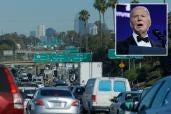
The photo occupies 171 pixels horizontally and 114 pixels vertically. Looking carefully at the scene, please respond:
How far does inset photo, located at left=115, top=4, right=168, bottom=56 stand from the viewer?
41562 millimetres

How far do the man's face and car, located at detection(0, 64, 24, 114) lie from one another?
29.4 m

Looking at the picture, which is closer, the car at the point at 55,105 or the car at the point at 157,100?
the car at the point at 157,100

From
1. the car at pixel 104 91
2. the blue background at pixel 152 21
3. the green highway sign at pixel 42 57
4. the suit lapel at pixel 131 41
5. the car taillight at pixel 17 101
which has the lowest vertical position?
the green highway sign at pixel 42 57

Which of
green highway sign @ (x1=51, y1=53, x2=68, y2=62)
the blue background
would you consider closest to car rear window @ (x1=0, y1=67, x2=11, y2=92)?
the blue background

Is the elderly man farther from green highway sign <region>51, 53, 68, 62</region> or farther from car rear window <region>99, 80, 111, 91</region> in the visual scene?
green highway sign <region>51, 53, 68, 62</region>

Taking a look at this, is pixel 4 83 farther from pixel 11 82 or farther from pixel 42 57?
pixel 42 57

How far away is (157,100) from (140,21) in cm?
3252

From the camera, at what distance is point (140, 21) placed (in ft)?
138

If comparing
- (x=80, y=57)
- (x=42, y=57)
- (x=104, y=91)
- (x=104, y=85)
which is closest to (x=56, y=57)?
(x=42, y=57)

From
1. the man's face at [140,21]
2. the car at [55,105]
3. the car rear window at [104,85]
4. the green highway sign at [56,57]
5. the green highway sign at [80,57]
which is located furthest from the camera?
the green highway sign at [56,57]

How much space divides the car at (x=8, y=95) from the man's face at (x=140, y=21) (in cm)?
2936

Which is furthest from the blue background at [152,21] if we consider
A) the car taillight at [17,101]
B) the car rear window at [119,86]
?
the car taillight at [17,101]

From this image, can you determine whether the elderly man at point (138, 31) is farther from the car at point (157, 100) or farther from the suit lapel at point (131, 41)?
the car at point (157, 100)

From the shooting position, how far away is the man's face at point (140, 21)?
41.8 metres
